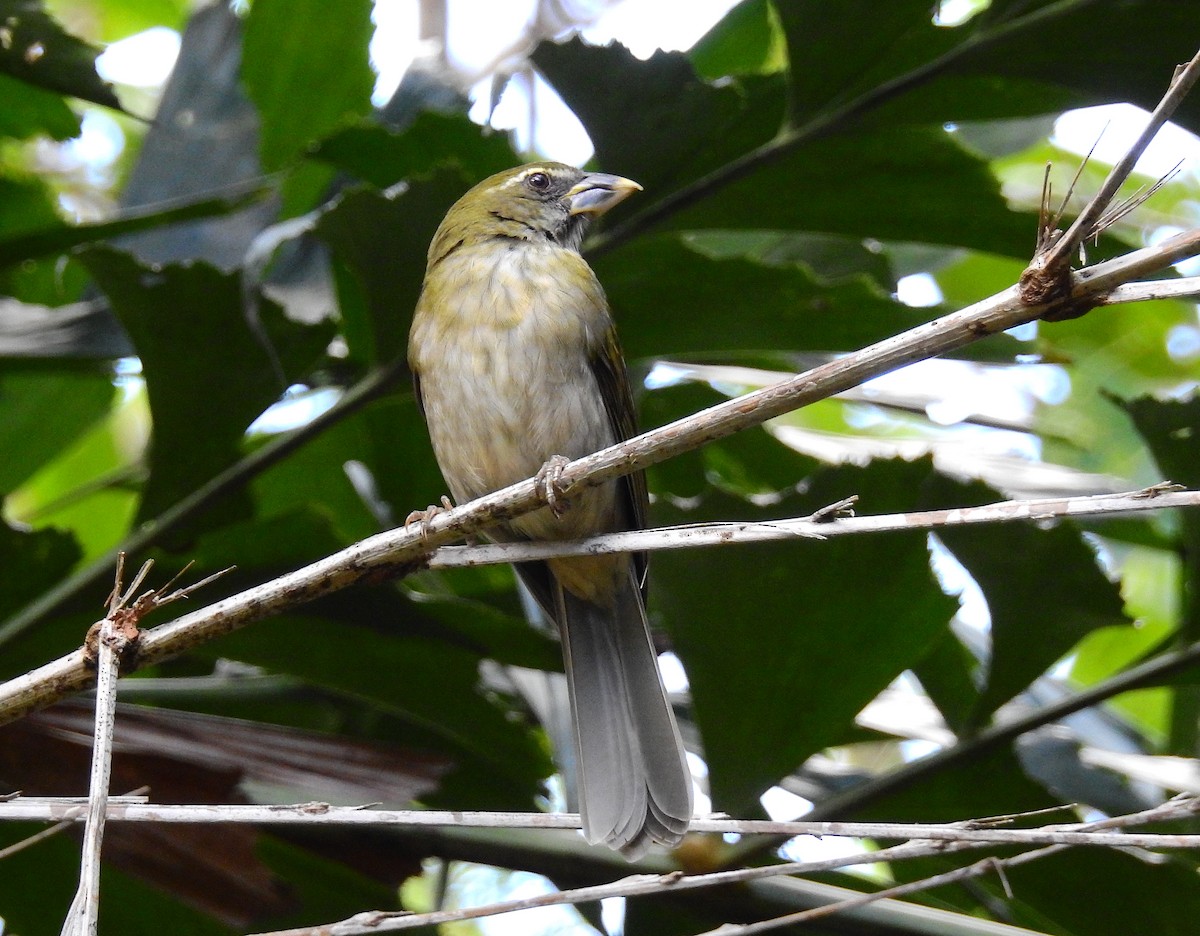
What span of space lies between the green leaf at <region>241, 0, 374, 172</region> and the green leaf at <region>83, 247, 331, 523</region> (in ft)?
3.20

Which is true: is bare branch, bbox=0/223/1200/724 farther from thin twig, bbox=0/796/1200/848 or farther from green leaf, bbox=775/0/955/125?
green leaf, bbox=775/0/955/125

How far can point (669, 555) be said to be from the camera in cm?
284

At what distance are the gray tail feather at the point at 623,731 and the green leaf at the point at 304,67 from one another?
1576mm

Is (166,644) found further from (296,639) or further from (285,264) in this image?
(285,264)

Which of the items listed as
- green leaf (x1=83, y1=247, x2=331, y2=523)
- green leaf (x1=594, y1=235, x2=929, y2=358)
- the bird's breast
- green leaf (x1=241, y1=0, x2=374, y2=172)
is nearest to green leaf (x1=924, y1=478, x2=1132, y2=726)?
green leaf (x1=594, y1=235, x2=929, y2=358)

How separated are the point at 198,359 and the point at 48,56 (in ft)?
2.82

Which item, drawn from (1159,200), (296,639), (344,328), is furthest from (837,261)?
(1159,200)

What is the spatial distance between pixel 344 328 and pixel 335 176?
0.68 metres

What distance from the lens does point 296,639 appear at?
299 centimetres

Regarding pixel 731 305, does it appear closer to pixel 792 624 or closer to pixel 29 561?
pixel 792 624

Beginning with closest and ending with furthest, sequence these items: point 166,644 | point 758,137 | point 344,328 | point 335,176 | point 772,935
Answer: point 166,644, point 772,935, point 758,137, point 344,328, point 335,176

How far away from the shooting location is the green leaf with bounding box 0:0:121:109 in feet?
10.6

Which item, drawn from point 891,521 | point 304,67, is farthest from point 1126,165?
point 304,67

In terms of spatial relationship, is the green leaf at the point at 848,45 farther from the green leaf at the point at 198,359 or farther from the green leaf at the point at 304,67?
the green leaf at the point at 304,67
